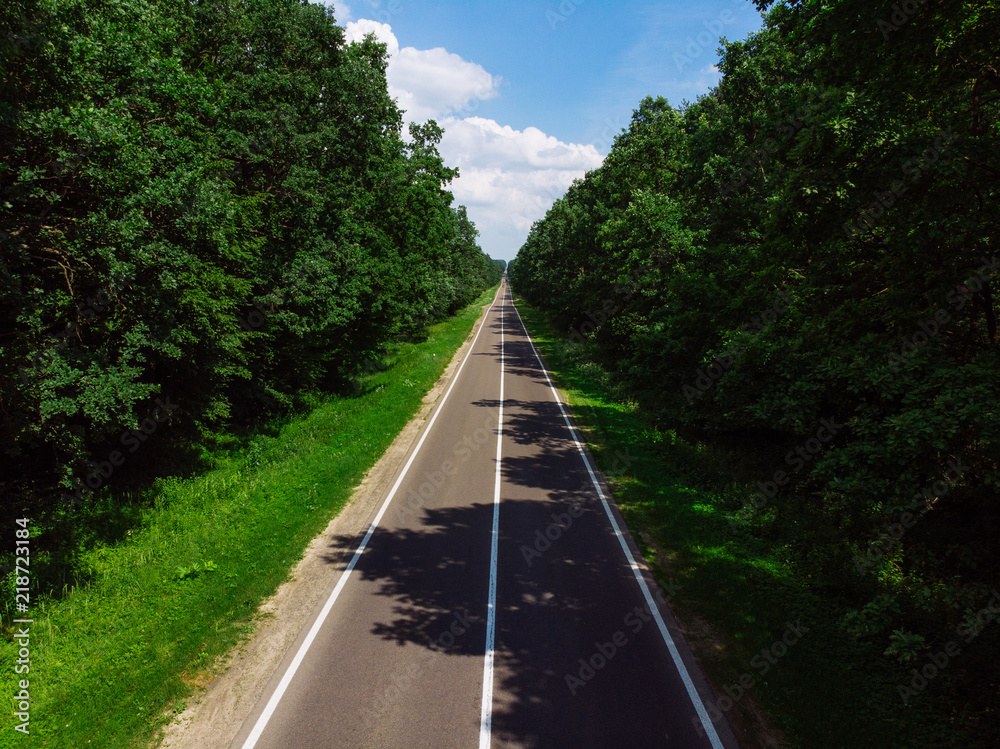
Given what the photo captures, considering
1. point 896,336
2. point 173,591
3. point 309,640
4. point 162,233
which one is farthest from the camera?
point 162,233

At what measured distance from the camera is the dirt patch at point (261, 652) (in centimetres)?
625

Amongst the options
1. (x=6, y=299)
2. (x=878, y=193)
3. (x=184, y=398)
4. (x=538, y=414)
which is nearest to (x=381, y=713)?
(x=6, y=299)

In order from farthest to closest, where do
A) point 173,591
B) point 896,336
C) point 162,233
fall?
point 162,233
point 173,591
point 896,336

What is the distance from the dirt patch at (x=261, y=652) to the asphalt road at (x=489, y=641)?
21 cm

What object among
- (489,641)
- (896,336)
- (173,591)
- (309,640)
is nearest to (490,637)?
(489,641)

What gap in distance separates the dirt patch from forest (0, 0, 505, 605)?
4700mm

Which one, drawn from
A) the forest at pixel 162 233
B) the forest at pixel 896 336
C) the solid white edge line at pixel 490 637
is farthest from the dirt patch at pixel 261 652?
the forest at pixel 896 336

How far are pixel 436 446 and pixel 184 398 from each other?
7.81 metres

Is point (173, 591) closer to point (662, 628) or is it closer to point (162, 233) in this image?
point (162, 233)

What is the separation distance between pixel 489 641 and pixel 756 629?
4.50m

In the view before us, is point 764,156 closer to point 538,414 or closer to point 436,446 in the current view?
point 538,414

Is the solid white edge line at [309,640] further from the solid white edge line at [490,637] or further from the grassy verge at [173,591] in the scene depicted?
the solid white edge line at [490,637]

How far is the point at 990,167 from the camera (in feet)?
21.9

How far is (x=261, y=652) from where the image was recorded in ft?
24.9
